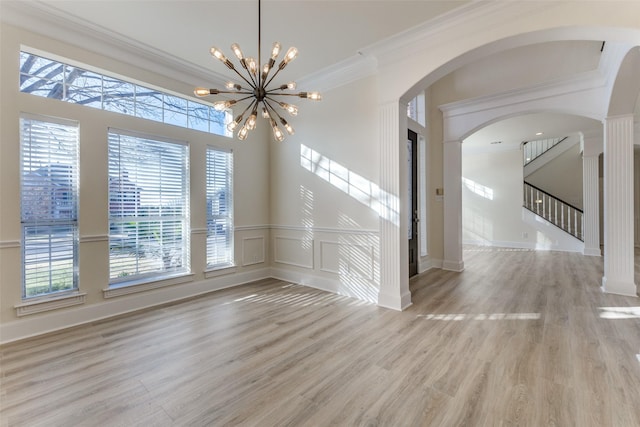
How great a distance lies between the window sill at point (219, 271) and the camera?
435 cm

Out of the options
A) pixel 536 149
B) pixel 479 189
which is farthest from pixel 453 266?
pixel 536 149

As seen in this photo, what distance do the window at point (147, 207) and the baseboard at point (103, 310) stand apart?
26 centimetres

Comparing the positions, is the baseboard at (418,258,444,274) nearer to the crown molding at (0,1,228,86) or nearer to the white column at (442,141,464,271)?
the white column at (442,141,464,271)

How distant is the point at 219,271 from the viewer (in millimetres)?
4492

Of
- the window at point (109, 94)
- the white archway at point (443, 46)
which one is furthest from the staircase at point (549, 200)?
the window at point (109, 94)

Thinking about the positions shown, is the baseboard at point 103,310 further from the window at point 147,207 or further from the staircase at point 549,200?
the staircase at point 549,200

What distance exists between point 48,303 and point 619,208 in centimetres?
742

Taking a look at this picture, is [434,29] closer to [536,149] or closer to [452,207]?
[452,207]

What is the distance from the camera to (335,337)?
9.25ft

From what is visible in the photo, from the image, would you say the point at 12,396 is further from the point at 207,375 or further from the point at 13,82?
the point at 13,82

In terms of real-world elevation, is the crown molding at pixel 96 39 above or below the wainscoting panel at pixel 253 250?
above

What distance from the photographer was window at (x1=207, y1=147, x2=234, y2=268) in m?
4.42

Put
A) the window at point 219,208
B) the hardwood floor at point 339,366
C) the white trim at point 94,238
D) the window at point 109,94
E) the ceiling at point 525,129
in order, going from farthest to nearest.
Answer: the ceiling at point 525,129 < the window at point 219,208 < the white trim at point 94,238 < the window at point 109,94 < the hardwood floor at point 339,366

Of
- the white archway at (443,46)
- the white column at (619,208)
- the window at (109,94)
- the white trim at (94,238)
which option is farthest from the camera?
the white column at (619,208)
